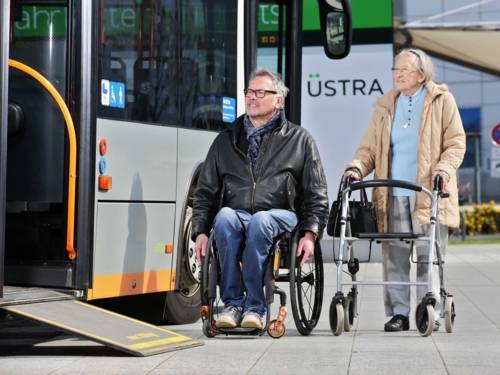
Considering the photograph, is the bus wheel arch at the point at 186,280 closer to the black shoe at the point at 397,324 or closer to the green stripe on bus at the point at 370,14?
the black shoe at the point at 397,324

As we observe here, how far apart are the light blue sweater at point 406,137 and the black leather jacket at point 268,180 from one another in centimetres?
72

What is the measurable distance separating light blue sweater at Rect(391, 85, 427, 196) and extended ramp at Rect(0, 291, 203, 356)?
6.65 ft

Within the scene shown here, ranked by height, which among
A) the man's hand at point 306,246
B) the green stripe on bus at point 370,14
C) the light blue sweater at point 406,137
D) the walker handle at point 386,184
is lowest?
the man's hand at point 306,246

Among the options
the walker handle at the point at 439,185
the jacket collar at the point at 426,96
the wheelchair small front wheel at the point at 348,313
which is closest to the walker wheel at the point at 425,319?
the wheelchair small front wheel at the point at 348,313

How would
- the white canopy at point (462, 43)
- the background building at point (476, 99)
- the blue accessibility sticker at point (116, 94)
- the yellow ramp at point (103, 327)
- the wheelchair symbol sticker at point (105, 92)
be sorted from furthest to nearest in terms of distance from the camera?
the background building at point (476, 99) < the white canopy at point (462, 43) < the blue accessibility sticker at point (116, 94) < the wheelchair symbol sticker at point (105, 92) < the yellow ramp at point (103, 327)

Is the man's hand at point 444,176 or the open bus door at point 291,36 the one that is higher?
the open bus door at point 291,36

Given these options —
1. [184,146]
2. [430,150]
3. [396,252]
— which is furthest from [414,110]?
[184,146]

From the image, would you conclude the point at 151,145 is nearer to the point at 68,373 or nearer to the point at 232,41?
the point at 232,41

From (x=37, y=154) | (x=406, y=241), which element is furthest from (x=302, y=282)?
(x=37, y=154)

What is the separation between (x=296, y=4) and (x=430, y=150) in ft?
8.77

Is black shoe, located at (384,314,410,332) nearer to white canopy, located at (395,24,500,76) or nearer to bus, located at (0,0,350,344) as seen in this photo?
bus, located at (0,0,350,344)

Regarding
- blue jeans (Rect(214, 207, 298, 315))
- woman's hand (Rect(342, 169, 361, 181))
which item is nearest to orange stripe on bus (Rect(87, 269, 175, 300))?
blue jeans (Rect(214, 207, 298, 315))

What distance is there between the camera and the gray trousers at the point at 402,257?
353 inches

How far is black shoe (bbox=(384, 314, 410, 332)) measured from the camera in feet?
29.0
